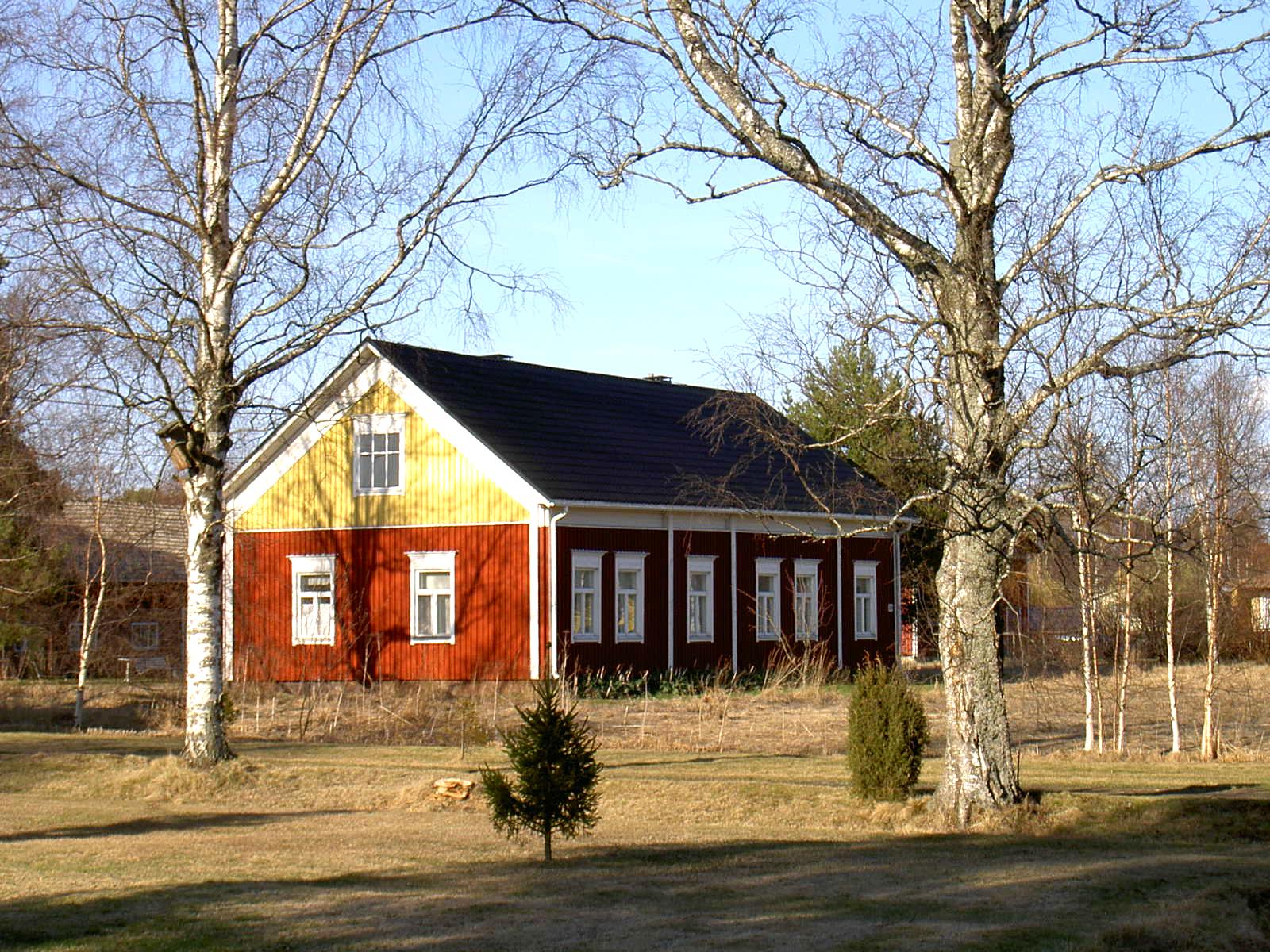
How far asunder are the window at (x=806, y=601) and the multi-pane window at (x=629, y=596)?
5.52 metres

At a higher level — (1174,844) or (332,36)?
(332,36)

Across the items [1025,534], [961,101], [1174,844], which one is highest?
[961,101]

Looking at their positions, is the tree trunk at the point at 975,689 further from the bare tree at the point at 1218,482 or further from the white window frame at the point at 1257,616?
the white window frame at the point at 1257,616

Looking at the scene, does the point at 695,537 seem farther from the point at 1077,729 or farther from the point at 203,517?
the point at 203,517

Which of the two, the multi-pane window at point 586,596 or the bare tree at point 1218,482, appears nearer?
the bare tree at point 1218,482

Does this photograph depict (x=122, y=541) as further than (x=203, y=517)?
Yes

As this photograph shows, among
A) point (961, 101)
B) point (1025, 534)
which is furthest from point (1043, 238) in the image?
point (1025, 534)

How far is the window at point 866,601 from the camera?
125 feet

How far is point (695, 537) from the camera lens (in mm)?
33438

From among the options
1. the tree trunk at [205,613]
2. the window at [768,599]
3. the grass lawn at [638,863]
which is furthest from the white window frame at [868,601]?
the tree trunk at [205,613]

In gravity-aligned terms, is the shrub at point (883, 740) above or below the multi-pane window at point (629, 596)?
below

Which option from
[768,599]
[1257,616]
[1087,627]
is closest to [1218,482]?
[1087,627]

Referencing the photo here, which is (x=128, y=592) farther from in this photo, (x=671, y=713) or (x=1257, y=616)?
(x=1257, y=616)

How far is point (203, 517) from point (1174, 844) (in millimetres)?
11022
